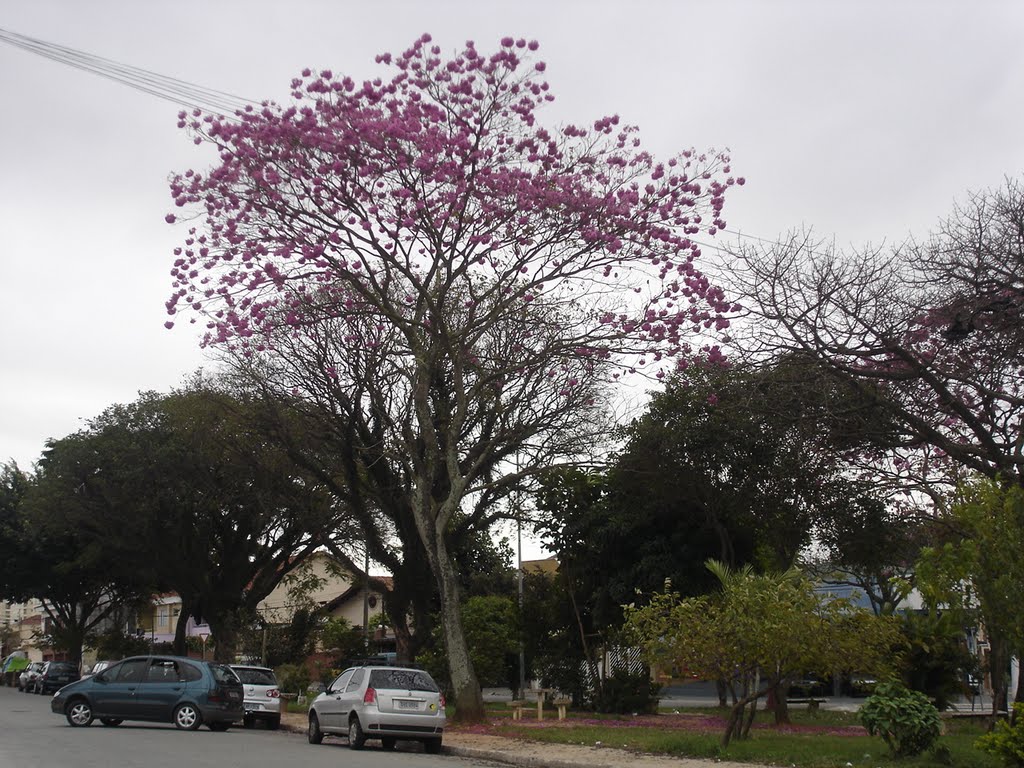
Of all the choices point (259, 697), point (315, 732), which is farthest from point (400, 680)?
point (259, 697)

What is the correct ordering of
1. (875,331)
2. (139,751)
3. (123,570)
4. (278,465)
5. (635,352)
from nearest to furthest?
(139,751) < (875,331) < (635,352) < (278,465) < (123,570)

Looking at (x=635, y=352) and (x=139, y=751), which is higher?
(x=635, y=352)

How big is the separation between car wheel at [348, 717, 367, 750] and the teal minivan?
13.3ft

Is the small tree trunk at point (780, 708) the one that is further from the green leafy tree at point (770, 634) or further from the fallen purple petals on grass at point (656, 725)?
the green leafy tree at point (770, 634)

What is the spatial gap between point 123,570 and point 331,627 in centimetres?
1666

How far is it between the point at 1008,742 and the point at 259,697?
16.9 metres

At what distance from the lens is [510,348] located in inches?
948

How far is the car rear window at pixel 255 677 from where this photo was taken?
80.7 feet

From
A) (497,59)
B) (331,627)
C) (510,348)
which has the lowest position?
(331,627)

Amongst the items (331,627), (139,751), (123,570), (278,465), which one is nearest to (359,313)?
(139,751)

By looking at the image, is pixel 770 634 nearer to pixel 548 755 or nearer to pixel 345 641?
pixel 548 755

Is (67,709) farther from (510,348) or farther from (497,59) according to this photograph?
(497,59)

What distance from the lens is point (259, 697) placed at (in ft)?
79.4

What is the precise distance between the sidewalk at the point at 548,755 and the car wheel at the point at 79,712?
750cm
